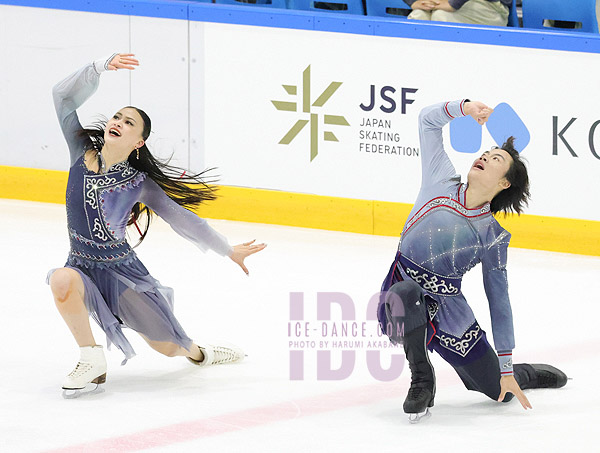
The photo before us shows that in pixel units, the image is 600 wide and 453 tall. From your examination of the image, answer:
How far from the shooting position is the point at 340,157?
328 inches

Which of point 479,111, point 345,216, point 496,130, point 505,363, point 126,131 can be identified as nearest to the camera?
point 479,111

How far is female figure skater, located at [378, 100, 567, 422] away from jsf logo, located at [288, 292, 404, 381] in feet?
1.94

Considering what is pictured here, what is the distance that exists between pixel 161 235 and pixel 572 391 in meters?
3.37

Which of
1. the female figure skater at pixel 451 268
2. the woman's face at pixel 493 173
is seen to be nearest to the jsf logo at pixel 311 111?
the female figure skater at pixel 451 268

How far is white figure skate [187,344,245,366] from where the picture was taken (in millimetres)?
Answer: 5938

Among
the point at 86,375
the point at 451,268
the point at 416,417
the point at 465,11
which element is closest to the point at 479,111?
the point at 451,268

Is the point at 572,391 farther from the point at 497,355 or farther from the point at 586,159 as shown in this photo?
the point at 586,159

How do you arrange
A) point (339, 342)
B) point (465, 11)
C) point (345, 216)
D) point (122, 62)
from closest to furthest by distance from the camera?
point (122, 62) → point (339, 342) → point (465, 11) → point (345, 216)

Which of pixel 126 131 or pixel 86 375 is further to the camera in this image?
pixel 126 131

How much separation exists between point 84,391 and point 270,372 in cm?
82

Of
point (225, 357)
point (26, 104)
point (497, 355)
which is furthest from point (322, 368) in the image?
point (26, 104)

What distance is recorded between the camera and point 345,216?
8.38 meters

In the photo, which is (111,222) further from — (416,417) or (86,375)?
(416,417)

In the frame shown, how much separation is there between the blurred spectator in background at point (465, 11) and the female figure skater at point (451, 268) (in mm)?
3088
